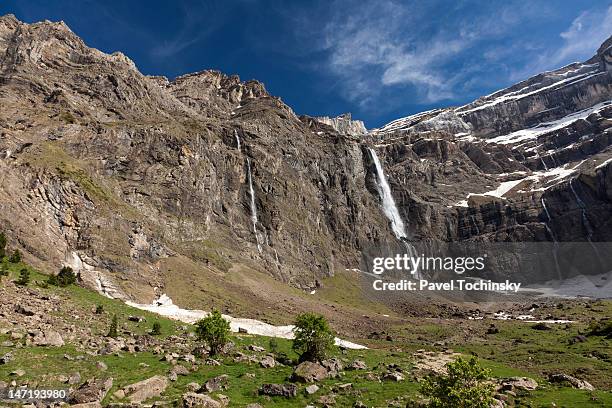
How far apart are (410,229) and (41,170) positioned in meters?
152

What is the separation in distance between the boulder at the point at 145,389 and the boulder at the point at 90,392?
1282 millimetres

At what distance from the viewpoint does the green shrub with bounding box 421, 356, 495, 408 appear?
2233cm

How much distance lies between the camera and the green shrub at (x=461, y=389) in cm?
2233

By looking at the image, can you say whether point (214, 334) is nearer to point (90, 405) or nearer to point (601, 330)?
point (90, 405)

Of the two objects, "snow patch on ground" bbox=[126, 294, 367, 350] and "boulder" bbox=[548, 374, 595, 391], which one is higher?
"snow patch on ground" bbox=[126, 294, 367, 350]

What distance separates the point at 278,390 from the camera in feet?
101

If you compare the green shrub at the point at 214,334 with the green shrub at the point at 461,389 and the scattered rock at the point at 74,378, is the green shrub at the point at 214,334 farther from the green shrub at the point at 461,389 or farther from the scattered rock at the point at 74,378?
the green shrub at the point at 461,389

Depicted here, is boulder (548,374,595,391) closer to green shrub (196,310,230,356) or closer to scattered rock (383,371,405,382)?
scattered rock (383,371,405,382)

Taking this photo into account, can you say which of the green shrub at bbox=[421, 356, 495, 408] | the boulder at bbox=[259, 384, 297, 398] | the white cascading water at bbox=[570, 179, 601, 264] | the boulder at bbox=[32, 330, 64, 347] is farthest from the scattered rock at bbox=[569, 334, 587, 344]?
the white cascading water at bbox=[570, 179, 601, 264]

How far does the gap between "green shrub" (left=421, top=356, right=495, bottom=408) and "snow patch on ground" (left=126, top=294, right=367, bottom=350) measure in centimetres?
4571

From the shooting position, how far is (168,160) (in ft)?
415

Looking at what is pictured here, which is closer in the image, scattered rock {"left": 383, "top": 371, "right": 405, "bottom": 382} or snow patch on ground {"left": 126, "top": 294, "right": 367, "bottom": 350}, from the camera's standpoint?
scattered rock {"left": 383, "top": 371, "right": 405, "bottom": 382}

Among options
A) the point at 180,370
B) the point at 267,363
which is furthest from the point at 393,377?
the point at 180,370

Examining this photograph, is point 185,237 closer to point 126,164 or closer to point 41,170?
point 126,164
